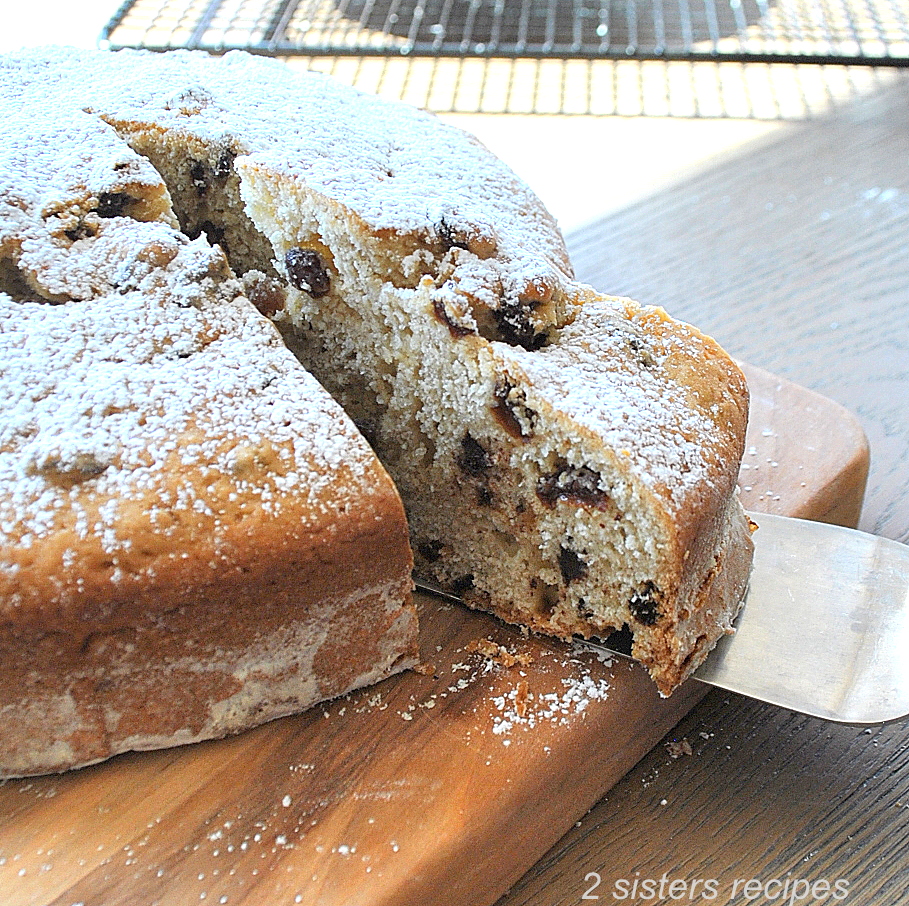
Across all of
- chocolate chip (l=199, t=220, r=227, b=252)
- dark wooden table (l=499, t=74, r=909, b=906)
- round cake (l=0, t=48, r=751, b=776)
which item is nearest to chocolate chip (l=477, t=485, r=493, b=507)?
round cake (l=0, t=48, r=751, b=776)

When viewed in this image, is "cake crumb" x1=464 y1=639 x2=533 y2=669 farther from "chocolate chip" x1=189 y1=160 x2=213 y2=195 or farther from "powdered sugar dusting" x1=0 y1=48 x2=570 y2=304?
"chocolate chip" x1=189 y1=160 x2=213 y2=195

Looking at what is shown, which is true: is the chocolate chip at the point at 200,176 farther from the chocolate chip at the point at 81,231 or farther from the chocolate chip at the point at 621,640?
the chocolate chip at the point at 621,640

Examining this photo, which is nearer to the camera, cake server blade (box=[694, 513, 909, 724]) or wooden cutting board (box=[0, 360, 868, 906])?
wooden cutting board (box=[0, 360, 868, 906])

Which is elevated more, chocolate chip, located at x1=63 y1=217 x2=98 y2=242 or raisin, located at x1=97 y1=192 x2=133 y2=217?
raisin, located at x1=97 y1=192 x2=133 y2=217

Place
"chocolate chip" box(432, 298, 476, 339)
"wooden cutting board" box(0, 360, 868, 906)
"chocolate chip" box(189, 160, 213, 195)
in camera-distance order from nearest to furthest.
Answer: "wooden cutting board" box(0, 360, 868, 906), "chocolate chip" box(432, 298, 476, 339), "chocolate chip" box(189, 160, 213, 195)

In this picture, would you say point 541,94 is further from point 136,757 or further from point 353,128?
point 136,757

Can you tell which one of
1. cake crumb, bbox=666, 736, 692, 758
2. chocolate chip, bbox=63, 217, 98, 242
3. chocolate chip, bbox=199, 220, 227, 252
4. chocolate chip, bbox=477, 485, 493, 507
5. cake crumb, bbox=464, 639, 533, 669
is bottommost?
cake crumb, bbox=666, 736, 692, 758

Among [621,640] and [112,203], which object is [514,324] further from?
[112,203]

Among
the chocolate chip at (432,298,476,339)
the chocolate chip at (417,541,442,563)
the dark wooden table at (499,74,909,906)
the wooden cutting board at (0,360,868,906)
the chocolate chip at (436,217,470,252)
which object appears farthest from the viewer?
the chocolate chip at (417,541,442,563)
